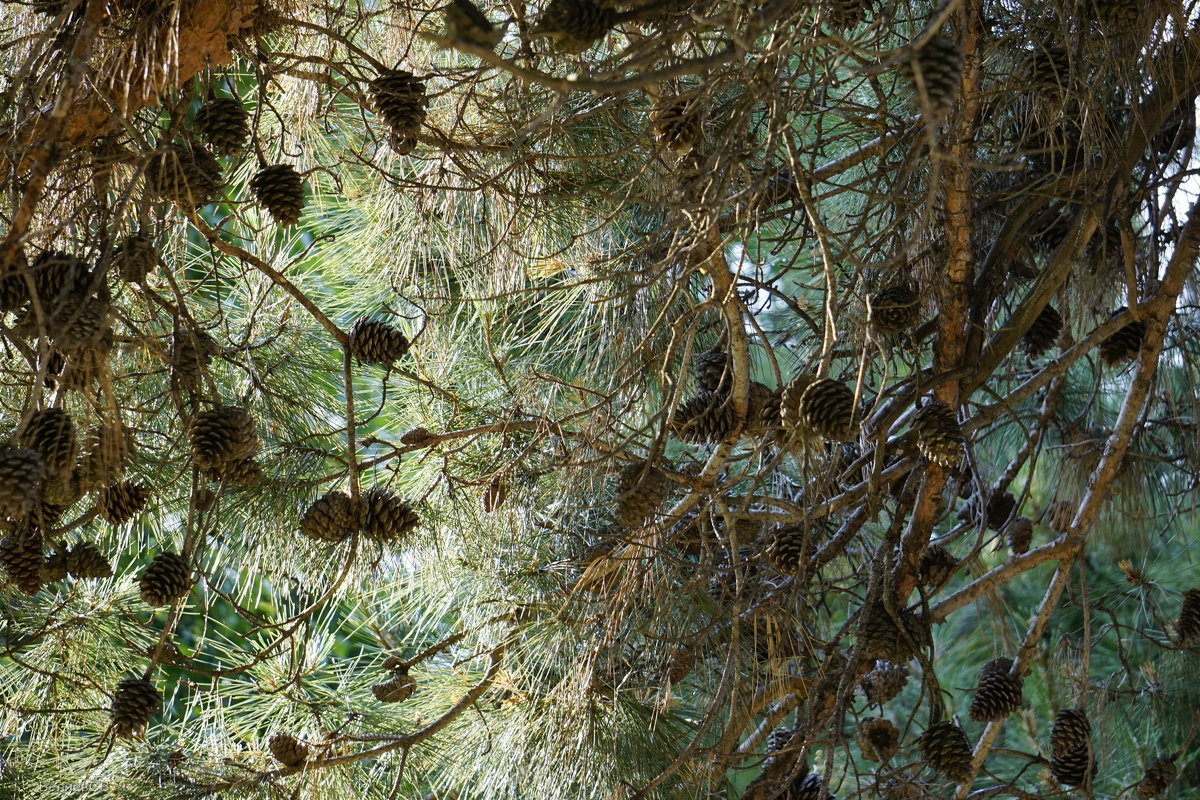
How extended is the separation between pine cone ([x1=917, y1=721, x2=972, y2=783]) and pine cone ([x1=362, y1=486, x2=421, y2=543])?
63cm

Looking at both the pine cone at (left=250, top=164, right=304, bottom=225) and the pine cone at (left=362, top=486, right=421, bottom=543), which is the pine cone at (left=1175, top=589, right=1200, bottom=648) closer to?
the pine cone at (left=362, top=486, right=421, bottom=543)

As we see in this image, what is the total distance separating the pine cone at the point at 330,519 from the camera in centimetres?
129

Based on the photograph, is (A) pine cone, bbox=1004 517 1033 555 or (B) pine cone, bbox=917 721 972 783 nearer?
(B) pine cone, bbox=917 721 972 783

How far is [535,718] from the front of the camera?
164 cm

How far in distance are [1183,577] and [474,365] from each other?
6.61 ft

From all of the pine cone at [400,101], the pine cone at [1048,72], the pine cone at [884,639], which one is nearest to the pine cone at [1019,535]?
the pine cone at [884,639]

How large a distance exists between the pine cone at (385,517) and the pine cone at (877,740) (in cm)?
58

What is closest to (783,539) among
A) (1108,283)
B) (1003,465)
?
(1108,283)

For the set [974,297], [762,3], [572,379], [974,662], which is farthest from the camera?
[974,662]


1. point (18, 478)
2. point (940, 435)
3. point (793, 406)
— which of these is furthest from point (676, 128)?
point (18, 478)

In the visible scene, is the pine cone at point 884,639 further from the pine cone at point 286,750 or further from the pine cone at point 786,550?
the pine cone at point 286,750

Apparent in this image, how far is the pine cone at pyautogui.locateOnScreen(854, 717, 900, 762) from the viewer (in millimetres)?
1447

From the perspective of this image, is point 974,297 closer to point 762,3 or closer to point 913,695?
point 762,3

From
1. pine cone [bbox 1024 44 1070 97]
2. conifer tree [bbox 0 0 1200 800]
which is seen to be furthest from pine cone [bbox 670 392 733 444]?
pine cone [bbox 1024 44 1070 97]
